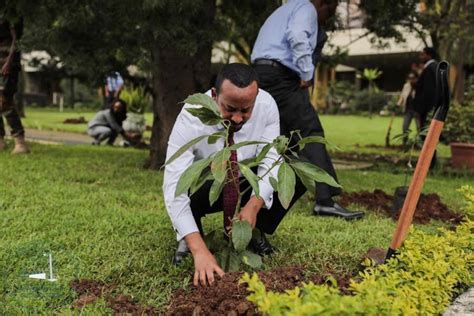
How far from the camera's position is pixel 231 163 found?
2664 mm

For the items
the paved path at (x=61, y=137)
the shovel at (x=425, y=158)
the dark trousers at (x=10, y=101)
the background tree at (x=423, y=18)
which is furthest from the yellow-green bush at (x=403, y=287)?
the paved path at (x=61, y=137)

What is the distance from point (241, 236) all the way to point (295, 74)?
231 cm

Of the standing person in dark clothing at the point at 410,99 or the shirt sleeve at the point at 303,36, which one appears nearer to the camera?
the shirt sleeve at the point at 303,36

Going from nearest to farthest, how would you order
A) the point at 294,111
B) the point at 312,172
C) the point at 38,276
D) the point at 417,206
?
the point at 312,172 < the point at 38,276 < the point at 294,111 < the point at 417,206

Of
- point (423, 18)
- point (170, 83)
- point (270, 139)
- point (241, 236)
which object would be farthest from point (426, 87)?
point (241, 236)

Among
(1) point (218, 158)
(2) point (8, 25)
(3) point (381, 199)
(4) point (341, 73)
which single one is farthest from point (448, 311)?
→ (4) point (341, 73)

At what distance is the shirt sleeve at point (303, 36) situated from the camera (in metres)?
4.25

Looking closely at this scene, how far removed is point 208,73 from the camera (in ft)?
21.9

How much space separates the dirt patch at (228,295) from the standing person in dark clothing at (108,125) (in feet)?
28.6

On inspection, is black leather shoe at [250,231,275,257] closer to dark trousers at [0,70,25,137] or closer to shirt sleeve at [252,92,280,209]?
shirt sleeve at [252,92,280,209]

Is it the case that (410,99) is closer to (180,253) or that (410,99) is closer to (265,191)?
(265,191)

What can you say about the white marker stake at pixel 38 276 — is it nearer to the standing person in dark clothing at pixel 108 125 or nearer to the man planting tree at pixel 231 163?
the man planting tree at pixel 231 163

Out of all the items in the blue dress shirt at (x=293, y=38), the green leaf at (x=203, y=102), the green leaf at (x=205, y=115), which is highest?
the blue dress shirt at (x=293, y=38)

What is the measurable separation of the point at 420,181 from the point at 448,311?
0.54 m
